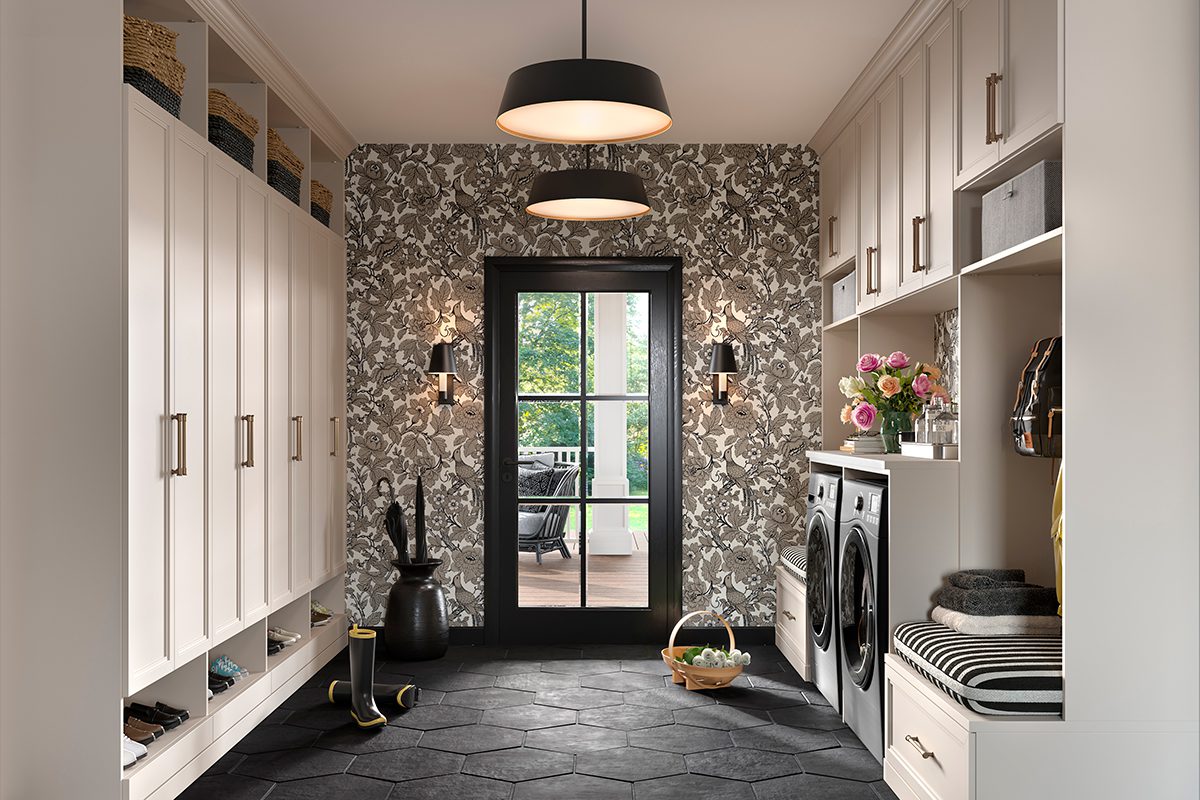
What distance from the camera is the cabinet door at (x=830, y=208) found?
4.99 meters

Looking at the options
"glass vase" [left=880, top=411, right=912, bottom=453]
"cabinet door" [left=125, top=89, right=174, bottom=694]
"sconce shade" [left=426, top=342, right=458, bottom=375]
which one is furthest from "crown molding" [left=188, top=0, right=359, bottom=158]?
"glass vase" [left=880, top=411, right=912, bottom=453]

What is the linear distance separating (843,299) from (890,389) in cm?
119

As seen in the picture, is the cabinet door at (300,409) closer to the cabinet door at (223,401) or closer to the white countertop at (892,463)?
the cabinet door at (223,401)

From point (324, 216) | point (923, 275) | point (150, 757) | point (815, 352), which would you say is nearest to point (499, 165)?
point (324, 216)

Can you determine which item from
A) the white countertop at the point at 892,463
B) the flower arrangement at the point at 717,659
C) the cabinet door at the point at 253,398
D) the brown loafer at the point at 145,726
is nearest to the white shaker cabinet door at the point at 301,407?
the cabinet door at the point at 253,398

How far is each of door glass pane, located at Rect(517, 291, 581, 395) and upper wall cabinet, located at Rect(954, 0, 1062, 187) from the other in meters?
2.55

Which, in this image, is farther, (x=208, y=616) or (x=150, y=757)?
(x=208, y=616)

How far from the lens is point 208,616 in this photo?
3.46 m

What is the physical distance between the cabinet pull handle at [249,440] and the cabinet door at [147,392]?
2.20 feet

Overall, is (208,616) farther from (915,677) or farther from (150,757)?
(915,677)

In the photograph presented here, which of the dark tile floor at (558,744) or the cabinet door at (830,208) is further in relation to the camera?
the cabinet door at (830,208)

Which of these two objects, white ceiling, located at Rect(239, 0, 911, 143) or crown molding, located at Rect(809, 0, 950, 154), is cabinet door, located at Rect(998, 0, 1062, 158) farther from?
white ceiling, located at Rect(239, 0, 911, 143)

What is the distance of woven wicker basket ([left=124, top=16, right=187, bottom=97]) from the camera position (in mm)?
2955
